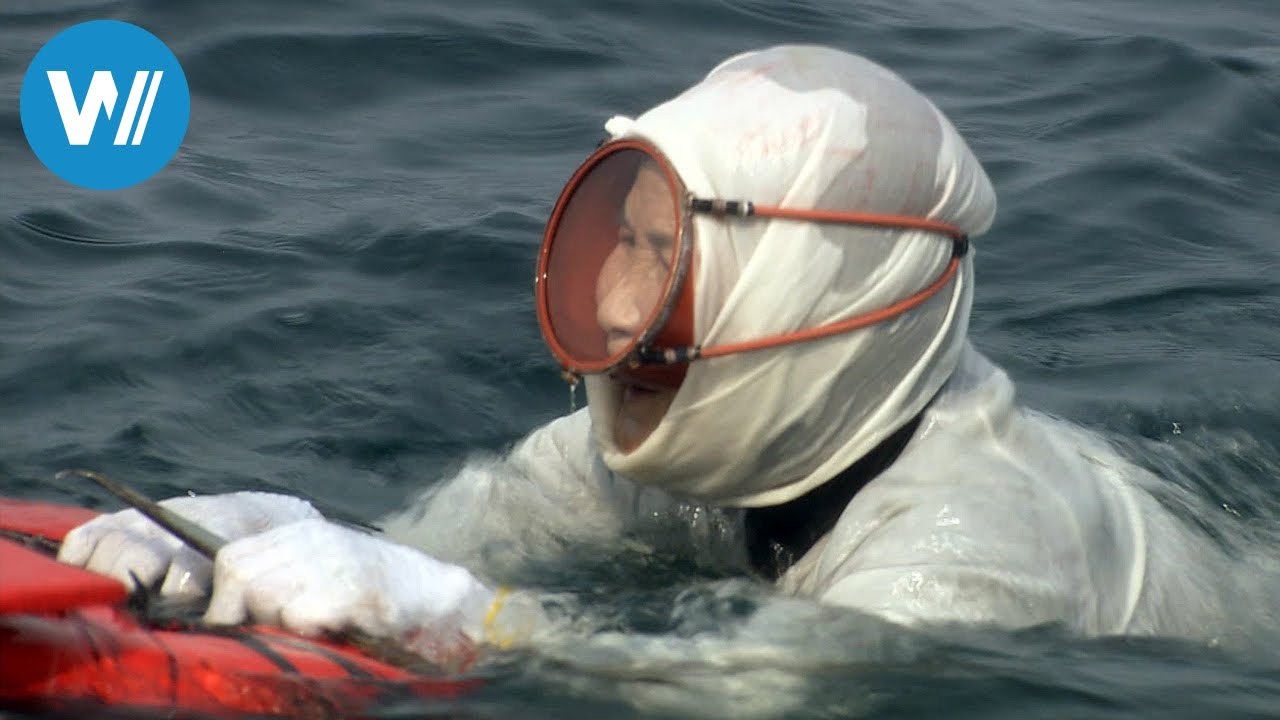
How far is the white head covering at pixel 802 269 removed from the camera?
3402 millimetres

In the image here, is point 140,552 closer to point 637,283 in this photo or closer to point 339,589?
point 339,589

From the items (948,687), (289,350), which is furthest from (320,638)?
(289,350)

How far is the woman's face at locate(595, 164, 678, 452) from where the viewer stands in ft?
11.3

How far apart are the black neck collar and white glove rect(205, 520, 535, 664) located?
3.06 ft

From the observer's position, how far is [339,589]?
301 cm

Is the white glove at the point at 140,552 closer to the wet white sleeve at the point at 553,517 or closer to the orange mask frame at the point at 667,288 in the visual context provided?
the orange mask frame at the point at 667,288

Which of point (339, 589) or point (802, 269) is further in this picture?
point (802, 269)

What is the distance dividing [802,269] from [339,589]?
1.05 meters

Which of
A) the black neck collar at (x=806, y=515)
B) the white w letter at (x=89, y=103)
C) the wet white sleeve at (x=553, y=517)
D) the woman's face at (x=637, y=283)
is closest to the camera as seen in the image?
the woman's face at (x=637, y=283)

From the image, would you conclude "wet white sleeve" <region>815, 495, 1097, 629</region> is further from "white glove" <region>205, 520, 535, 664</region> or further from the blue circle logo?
the blue circle logo

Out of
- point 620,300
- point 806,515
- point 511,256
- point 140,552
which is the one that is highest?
point 620,300

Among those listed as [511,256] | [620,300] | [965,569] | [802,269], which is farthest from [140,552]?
[511,256]

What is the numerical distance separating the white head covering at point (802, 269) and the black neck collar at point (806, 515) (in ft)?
0.33

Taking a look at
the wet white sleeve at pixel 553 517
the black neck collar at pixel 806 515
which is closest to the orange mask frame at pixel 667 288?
the black neck collar at pixel 806 515
